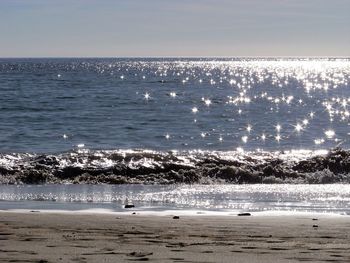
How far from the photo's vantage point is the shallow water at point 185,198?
12.8 m

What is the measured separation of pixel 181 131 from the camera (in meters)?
31.8

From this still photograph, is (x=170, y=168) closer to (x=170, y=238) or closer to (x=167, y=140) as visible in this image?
(x=167, y=140)

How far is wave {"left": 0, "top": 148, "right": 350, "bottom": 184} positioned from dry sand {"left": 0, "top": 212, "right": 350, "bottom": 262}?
7867mm

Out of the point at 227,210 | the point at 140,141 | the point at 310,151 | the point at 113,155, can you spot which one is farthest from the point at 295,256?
the point at 140,141

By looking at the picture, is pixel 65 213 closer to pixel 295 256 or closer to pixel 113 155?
pixel 295 256

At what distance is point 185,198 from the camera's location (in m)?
14.5

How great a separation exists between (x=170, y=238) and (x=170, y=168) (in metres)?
11.9

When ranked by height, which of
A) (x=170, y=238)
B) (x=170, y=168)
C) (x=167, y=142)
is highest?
(x=167, y=142)

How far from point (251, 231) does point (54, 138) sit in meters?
20.0

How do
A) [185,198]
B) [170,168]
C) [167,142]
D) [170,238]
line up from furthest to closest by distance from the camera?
[167,142]
[170,168]
[185,198]
[170,238]

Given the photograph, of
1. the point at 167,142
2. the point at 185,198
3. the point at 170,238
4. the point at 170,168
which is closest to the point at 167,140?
the point at 167,142

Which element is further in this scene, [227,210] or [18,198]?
[18,198]

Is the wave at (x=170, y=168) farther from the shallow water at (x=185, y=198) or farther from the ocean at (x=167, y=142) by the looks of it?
the shallow water at (x=185, y=198)

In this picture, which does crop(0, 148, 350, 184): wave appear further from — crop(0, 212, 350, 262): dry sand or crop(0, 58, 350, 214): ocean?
crop(0, 212, 350, 262): dry sand
